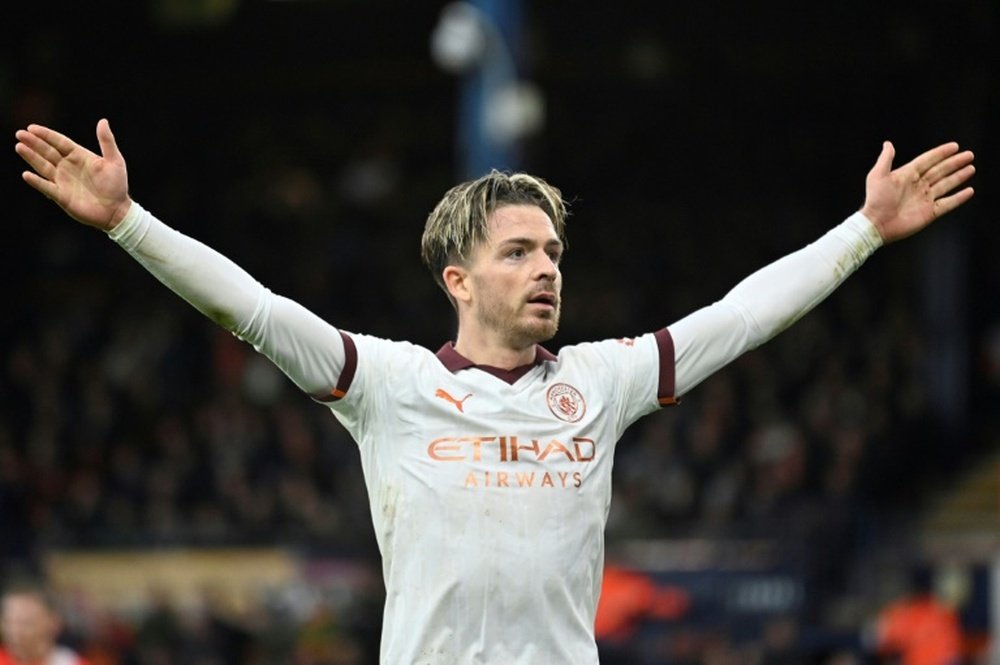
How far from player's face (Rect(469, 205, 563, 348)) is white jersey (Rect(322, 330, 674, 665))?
0.13m

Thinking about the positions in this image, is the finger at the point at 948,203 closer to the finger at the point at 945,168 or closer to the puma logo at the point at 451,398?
the finger at the point at 945,168

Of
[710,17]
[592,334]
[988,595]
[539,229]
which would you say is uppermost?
[710,17]

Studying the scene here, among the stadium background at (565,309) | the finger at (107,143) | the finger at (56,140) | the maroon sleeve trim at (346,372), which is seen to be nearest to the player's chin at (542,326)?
the maroon sleeve trim at (346,372)

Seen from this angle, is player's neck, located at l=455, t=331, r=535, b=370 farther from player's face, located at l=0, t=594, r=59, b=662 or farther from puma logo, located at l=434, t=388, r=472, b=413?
player's face, located at l=0, t=594, r=59, b=662

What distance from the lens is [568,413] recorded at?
15.9ft

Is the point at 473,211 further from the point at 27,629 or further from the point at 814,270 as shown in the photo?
the point at 27,629

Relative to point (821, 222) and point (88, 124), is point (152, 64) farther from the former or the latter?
point (821, 222)

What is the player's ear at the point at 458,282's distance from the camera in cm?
500

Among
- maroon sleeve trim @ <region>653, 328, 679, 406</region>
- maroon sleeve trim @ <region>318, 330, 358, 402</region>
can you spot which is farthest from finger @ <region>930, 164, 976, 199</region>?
maroon sleeve trim @ <region>318, 330, 358, 402</region>

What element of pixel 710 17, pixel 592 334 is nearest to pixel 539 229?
pixel 592 334

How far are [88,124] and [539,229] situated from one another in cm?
1967

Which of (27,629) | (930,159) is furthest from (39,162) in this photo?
(27,629)

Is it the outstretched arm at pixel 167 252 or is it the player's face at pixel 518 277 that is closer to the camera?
the outstretched arm at pixel 167 252

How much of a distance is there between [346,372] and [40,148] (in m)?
0.91
